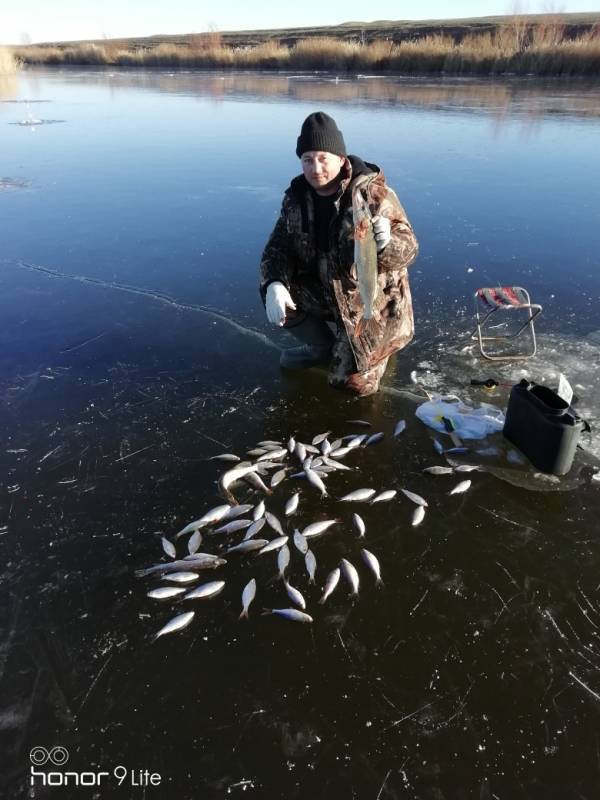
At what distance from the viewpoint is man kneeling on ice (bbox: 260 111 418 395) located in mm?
3936

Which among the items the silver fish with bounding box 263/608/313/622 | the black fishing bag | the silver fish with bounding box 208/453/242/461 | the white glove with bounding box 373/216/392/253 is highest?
the white glove with bounding box 373/216/392/253

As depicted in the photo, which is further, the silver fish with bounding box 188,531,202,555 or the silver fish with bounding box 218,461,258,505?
the silver fish with bounding box 218,461,258,505

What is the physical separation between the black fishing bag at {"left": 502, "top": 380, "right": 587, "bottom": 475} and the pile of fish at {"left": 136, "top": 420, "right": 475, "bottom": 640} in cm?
45

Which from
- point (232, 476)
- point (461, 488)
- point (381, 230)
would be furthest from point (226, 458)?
point (381, 230)

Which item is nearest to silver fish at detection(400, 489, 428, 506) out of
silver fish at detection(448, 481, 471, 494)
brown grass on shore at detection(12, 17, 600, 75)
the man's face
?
silver fish at detection(448, 481, 471, 494)

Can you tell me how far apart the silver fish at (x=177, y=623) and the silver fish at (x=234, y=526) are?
571 mm

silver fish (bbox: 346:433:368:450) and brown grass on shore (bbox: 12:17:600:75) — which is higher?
brown grass on shore (bbox: 12:17:600:75)

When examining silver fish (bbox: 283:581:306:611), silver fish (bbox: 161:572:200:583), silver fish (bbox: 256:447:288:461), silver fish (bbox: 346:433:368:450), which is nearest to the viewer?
silver fish (bbox: 283:581:306:611)

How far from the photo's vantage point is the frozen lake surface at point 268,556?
2158mm

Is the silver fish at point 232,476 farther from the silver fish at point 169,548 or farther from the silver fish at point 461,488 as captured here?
the silver fish at point 461,488

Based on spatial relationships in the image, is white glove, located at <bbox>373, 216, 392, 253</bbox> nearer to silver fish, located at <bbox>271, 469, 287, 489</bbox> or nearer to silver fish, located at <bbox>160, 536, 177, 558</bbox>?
silver fish, located at <bbox>271, 469, 287, 489</bbox>

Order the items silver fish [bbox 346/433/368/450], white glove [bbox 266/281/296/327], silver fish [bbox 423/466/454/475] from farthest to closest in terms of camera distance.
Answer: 1. white glove [bbox 266/281/296/327]
2. silver fish [bbox 346/433/368/450]
3. silver fish [bbox 423/466/454/475]

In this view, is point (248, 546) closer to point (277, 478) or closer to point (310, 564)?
point (310, 564)

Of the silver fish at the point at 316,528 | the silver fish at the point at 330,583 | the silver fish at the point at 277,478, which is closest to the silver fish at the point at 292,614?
the silver fish at the point at 330,583
